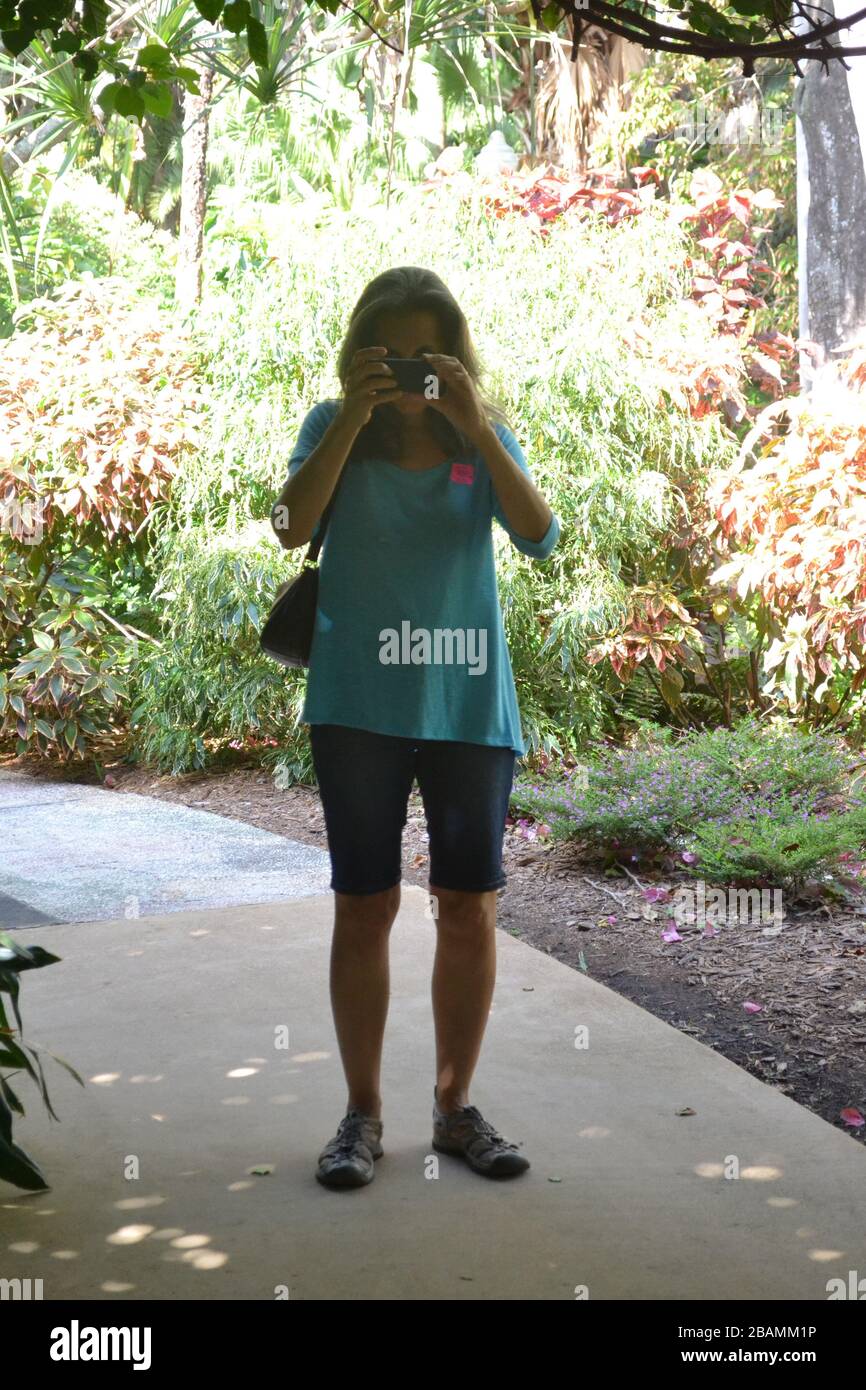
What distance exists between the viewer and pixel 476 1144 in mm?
2971

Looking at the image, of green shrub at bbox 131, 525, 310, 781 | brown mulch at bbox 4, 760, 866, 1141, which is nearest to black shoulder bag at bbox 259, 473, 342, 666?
brown mulch at bbox 4, 760, 866, 1141

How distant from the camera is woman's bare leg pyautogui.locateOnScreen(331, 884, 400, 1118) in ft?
9.66

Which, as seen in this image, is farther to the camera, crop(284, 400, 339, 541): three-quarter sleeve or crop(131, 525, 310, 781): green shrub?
crop(131, 525, 310, 781): green shrub

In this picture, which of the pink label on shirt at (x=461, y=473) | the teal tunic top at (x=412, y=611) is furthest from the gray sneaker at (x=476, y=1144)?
the pink label on shirt at (x=461, y=473)

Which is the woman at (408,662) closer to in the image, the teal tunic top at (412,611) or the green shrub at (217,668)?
the teal tunic top at (412,611)

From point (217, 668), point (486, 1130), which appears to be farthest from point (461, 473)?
point (217, 668)

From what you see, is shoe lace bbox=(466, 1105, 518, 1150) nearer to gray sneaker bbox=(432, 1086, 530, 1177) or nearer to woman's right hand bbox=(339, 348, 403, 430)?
gray sneaker bbox=(432, 1086, 530, 1177)

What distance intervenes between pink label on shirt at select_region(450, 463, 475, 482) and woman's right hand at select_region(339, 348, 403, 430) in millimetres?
186

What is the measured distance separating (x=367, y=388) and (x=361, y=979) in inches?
46.7

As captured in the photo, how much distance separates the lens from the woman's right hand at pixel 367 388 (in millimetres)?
2854

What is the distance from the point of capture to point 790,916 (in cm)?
494

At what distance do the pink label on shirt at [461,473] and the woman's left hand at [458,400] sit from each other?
0.29ft

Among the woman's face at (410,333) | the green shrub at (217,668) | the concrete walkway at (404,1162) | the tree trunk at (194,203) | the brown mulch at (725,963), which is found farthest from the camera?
the tree trunk at (194,203)

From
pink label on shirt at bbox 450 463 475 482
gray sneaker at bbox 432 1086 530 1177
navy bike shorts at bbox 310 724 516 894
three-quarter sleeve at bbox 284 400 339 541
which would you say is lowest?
gray sneaker at bbox 432 1086 530 1177
